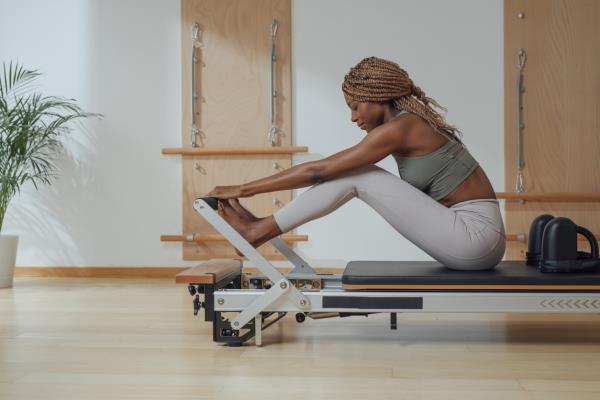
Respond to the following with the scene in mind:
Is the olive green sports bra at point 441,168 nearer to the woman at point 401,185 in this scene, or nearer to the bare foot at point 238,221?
the woman at point 401,185


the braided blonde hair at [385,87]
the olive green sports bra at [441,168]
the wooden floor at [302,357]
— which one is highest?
the braided blonde hair at [385,87]

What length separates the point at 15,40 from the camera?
4719 millimetres

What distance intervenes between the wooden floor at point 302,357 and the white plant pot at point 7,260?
0.94 meters

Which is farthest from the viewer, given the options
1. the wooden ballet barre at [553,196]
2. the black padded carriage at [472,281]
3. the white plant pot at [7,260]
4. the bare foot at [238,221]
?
the wooden ballet barre at [553,196]

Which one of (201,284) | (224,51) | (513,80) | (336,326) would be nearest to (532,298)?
(336,326)

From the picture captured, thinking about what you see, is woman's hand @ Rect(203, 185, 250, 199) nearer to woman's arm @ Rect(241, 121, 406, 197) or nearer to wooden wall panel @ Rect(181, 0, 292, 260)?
woman's arm @ Rect(241, 121, 406, 197)

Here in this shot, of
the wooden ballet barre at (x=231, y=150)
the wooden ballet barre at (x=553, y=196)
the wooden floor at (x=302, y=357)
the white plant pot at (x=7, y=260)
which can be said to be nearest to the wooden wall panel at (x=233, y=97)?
the wooden ballet barre at (x=231, y=150)

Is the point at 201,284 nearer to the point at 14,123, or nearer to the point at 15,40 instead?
the point at 14,123

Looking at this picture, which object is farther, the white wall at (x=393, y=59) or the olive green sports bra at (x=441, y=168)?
the white wall at (x=393, y=59)

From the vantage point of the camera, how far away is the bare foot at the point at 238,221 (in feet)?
7.88

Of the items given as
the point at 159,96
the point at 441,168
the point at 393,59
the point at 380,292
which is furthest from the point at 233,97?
the point at 380,292

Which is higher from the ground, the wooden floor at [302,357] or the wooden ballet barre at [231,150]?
the wooden ballet barre at [231,150]

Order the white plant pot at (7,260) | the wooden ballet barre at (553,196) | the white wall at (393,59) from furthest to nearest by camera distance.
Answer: the white wall at (393,59), the wooden ballet barre at (553,196), the white plant pot at (7,260)

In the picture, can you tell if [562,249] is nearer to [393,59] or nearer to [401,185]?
[401,185]
